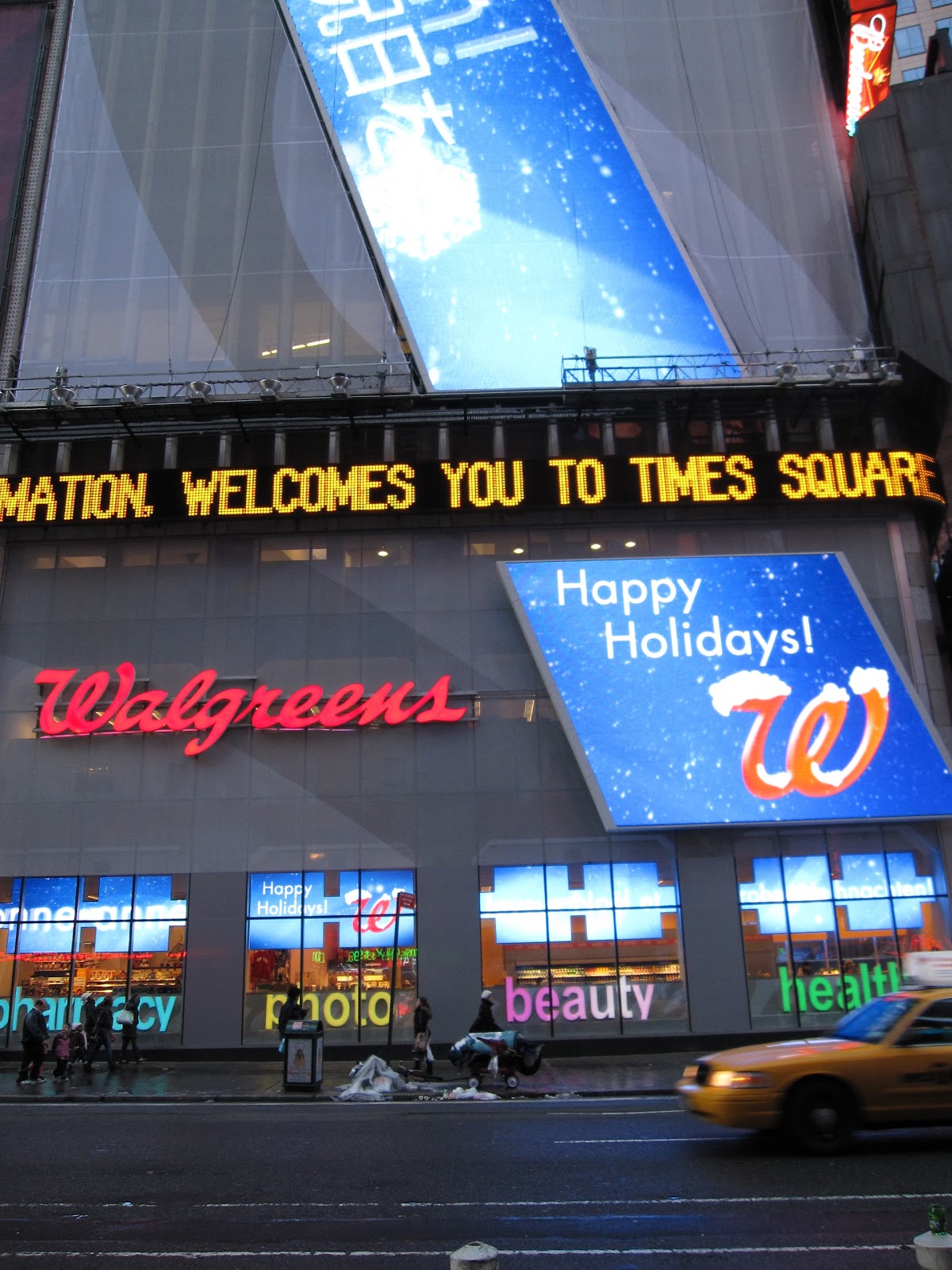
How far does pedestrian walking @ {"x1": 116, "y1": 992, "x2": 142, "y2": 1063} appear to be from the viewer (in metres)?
21.4

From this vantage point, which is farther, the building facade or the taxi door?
the building facade

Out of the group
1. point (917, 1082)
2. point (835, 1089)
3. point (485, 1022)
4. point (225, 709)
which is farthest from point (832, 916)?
point (225, 709)

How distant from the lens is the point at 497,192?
92.7ft

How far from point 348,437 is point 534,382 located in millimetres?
5250

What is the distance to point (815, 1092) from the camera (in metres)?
9.91

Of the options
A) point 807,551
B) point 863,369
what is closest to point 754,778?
point 807,551

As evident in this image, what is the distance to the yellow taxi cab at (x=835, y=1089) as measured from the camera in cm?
980

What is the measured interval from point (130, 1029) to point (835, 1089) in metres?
16.5

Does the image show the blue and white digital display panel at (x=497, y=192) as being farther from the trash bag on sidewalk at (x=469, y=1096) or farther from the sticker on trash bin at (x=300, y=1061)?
the trash bag on sidewalk at (x=469, y=1096)

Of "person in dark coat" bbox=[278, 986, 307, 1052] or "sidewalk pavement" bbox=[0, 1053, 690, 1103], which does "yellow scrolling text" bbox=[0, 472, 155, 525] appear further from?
"sidewalk pavement" bbox=[0, 1053, 690, 1103]

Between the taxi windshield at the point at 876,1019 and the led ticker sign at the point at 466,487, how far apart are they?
50.5 feet

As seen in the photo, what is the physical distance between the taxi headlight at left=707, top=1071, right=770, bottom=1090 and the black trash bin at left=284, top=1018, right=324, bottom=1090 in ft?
30.4

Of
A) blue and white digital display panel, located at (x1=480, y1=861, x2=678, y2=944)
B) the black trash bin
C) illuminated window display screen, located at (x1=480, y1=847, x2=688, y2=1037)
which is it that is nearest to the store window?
illuminated window display screen, located at (x1=480, y1=847, x2=688, y2=1037)

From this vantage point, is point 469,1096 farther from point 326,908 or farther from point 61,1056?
point 61,1056
